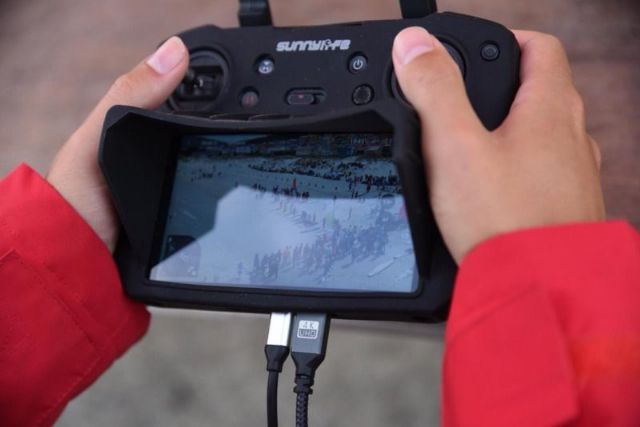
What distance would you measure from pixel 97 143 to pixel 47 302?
0.40 feet

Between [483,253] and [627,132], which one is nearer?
[483,253]

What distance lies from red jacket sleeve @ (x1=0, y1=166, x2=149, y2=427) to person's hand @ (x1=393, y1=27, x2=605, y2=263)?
25 centimetres

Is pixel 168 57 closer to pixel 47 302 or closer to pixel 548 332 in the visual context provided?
pixel 47 302

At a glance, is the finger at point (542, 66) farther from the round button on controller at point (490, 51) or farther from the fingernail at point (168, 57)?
the fingernail at point (168, 57)

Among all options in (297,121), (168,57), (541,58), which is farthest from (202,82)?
(541,58)

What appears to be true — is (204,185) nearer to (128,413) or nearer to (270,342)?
(270,342)

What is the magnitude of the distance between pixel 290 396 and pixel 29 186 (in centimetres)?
65

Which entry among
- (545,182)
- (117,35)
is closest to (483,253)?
(545,182)

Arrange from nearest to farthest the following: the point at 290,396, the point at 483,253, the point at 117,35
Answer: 1. the point at 483,253
2. the point at 117,35
3. the point at 290,396

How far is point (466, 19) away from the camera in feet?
1.99

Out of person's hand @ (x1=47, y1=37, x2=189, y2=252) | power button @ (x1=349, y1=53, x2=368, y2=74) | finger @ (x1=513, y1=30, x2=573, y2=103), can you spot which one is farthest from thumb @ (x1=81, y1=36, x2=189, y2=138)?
finger @ (x1=513, y1=30, x2=573, y2=103)

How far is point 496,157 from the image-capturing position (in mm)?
509

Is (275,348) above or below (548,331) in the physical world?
below

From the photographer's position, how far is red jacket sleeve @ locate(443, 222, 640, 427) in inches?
17.4
